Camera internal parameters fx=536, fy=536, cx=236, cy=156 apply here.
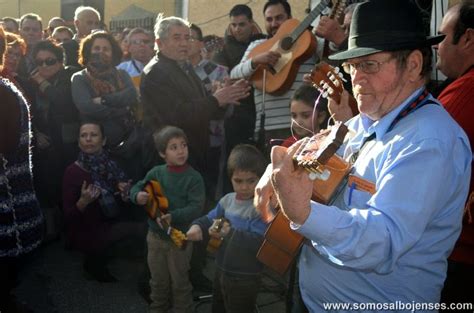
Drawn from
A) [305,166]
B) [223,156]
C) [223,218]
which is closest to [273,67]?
[223,156]

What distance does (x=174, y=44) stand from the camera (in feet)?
13.9

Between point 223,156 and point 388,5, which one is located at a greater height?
point 388,5

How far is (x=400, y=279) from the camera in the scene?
1765 mm

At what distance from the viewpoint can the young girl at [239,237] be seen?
119 inches

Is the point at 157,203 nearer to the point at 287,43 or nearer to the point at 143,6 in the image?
the point at 287,43

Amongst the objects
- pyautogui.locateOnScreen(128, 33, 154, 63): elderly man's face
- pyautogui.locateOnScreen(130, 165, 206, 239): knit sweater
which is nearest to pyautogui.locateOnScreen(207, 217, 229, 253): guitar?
pyautogui.locateOnScreen(130, 165, 206, 239): knit sweater

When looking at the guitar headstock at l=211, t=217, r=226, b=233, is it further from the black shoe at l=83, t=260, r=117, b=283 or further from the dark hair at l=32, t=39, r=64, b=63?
the dark hair at l=32, t=39, r=64, b=63

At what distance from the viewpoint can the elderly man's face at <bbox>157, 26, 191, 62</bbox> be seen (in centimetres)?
424

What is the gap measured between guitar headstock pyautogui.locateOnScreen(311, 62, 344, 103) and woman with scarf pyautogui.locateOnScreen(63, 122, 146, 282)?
2316 mm

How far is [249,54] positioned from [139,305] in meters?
2.40

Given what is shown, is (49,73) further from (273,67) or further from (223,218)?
(223,218)

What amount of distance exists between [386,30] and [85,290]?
133 inches

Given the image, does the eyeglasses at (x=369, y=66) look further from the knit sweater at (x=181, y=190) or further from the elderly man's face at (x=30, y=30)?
the elderly man's face at (x=30, y=30)

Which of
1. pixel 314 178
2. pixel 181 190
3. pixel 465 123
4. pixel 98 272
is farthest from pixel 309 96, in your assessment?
pixel 98 272
